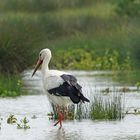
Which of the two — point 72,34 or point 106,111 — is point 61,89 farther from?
point 72,34

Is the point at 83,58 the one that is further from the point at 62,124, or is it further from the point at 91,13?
the point at 62,124

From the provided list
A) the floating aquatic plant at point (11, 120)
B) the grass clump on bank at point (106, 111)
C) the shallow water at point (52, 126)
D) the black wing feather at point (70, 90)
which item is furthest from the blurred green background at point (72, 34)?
the black wing feather at point (70, 90)

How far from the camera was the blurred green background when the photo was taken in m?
21.8

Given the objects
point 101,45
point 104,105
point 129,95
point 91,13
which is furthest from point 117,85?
point 91,13

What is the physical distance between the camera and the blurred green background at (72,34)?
21828mm

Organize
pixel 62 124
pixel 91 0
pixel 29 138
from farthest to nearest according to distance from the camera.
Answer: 1. pixel 91 0
2. pixel 62 124
3. pixel 29 138

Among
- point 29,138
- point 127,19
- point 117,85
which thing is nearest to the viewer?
point 29,138

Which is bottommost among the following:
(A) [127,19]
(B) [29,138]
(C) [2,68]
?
(B) [29,138]

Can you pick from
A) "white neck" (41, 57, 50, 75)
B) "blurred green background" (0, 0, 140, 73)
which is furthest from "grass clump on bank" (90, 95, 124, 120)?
"blurred green background" (0, 0, 140, 73)

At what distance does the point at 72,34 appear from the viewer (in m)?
31.6

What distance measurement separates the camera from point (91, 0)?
39000 millimetres

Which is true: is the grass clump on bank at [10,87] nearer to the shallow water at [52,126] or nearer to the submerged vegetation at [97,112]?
the shallow water at [52,126]

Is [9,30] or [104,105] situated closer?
[104,105]

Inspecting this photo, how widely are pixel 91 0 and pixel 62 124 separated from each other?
81.2ft
